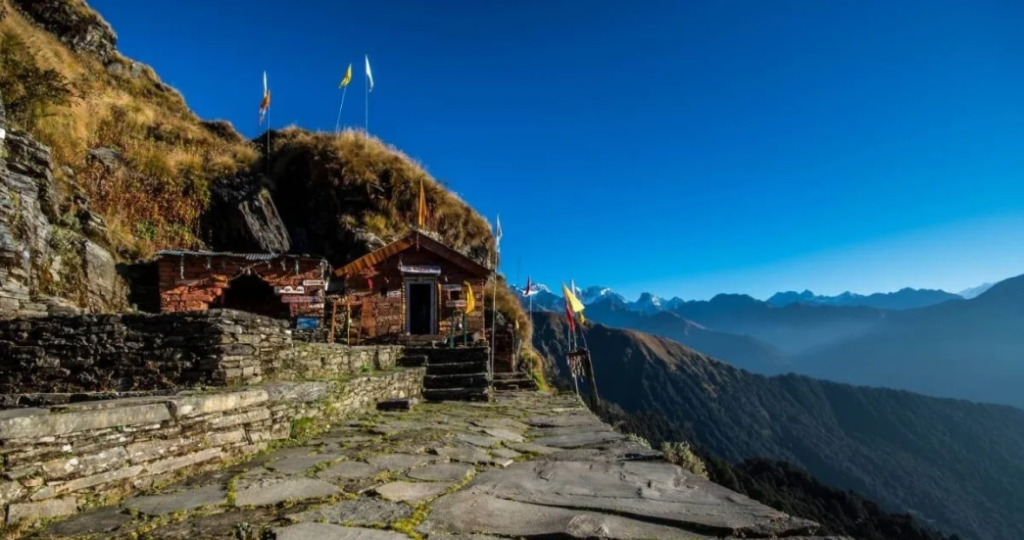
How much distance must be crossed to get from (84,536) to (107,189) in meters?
18.7

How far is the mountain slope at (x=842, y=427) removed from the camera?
9844 cm

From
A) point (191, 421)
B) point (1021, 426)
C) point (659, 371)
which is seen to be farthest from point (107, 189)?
point (1021, 426)

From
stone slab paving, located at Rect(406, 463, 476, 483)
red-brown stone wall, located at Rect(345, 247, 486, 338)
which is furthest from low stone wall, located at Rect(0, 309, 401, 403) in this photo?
red-brown stone wall, located at Rect(345, 247, 486, 338)

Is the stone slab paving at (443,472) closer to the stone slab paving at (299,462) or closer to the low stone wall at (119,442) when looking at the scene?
the stone slab paving at (299,462)

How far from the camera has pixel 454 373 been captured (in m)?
11.8

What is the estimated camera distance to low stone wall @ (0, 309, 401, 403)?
553 centimetres

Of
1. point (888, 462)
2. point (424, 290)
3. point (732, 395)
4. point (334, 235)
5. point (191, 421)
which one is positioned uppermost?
point (334, 235)

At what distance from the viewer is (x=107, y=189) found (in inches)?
665

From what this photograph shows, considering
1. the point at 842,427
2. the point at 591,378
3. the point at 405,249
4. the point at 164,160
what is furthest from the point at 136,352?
the point at 842,427

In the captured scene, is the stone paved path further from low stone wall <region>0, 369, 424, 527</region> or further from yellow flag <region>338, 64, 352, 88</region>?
yellow flag <region>338, 64, 352, 88</region>

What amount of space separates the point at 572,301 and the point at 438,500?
14640 mm

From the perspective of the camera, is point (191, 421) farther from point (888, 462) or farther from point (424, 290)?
point (888, 462)

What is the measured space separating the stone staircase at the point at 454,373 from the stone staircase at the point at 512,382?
7.01 feet

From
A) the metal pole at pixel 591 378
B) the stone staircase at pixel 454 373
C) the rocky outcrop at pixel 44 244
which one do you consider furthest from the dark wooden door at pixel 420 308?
the rocky outcrop at pixel 44 244
